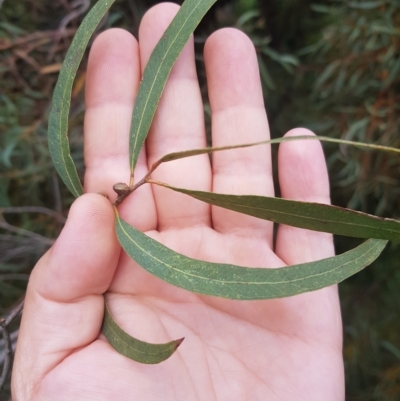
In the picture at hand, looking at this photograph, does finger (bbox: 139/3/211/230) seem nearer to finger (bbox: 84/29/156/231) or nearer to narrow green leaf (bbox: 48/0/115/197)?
finger (bbox: 84/29/156/231)

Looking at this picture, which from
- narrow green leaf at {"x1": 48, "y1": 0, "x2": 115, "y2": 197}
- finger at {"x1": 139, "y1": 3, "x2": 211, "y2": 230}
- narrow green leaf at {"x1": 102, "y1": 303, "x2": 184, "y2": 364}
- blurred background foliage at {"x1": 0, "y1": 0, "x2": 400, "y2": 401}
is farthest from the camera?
blurred background foliage at {"x1": 0, "y1": 0, "x2": 400, "y2": 401}

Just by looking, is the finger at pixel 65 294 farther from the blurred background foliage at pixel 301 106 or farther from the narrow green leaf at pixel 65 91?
the blurred background foliage at pixel 301 106

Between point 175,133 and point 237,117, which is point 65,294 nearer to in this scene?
point 175,133

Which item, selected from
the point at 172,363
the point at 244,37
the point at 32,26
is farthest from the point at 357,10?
the point at 172,363

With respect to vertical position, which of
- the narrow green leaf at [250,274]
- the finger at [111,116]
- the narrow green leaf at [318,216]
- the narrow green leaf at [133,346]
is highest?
the finger at [111,116]

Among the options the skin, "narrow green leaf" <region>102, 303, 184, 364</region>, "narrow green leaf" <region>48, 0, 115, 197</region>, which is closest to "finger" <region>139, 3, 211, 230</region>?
the skin

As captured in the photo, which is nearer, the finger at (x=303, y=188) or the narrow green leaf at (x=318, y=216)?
the narrow green leaf at (x=318, y=216)

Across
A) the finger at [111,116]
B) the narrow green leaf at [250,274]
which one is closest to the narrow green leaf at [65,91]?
the finger at [111,116]
